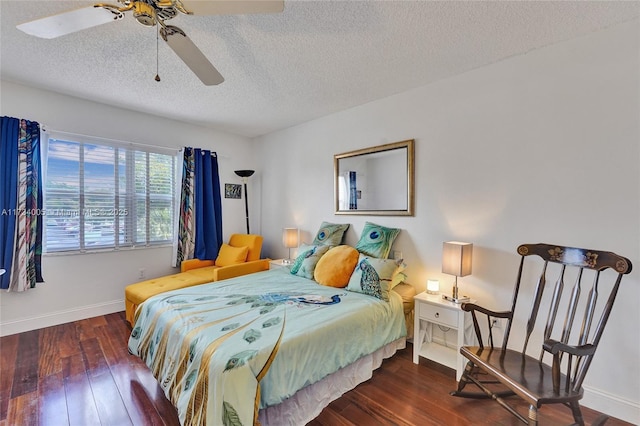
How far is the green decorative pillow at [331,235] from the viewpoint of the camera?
129 inches

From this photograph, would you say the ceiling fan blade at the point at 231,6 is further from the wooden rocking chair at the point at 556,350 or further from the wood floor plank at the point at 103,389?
the wood floor plank at the point at 103,389

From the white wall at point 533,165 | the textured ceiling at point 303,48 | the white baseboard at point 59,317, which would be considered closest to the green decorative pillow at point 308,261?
the white wall at point 533,165

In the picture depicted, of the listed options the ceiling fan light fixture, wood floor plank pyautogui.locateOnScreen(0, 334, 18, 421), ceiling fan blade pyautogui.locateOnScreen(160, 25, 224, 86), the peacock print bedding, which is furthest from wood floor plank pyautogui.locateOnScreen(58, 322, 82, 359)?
the ceiling fan light fixture

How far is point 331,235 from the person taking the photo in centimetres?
332

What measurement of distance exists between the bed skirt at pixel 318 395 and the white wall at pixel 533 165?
101 cm

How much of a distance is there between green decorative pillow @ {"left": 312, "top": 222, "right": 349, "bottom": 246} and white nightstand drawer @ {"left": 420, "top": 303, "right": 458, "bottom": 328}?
1.24m

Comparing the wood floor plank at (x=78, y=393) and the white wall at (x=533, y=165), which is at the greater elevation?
the white wall at (x=533, y=165)

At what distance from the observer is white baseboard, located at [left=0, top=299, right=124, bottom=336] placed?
111 inches

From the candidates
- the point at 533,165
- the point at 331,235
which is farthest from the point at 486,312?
the point at 331,235

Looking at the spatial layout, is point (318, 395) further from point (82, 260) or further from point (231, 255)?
point (82, 260)

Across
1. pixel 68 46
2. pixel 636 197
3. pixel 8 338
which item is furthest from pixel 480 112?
pixel 8 338

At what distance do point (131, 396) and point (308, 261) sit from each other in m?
1.75

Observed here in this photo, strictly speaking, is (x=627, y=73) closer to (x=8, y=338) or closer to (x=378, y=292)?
(x=378, y=292)

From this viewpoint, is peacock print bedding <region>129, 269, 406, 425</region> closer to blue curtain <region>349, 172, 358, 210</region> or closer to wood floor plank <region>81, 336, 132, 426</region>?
wood floor plank <region>81, 336, 132, 426</region>
